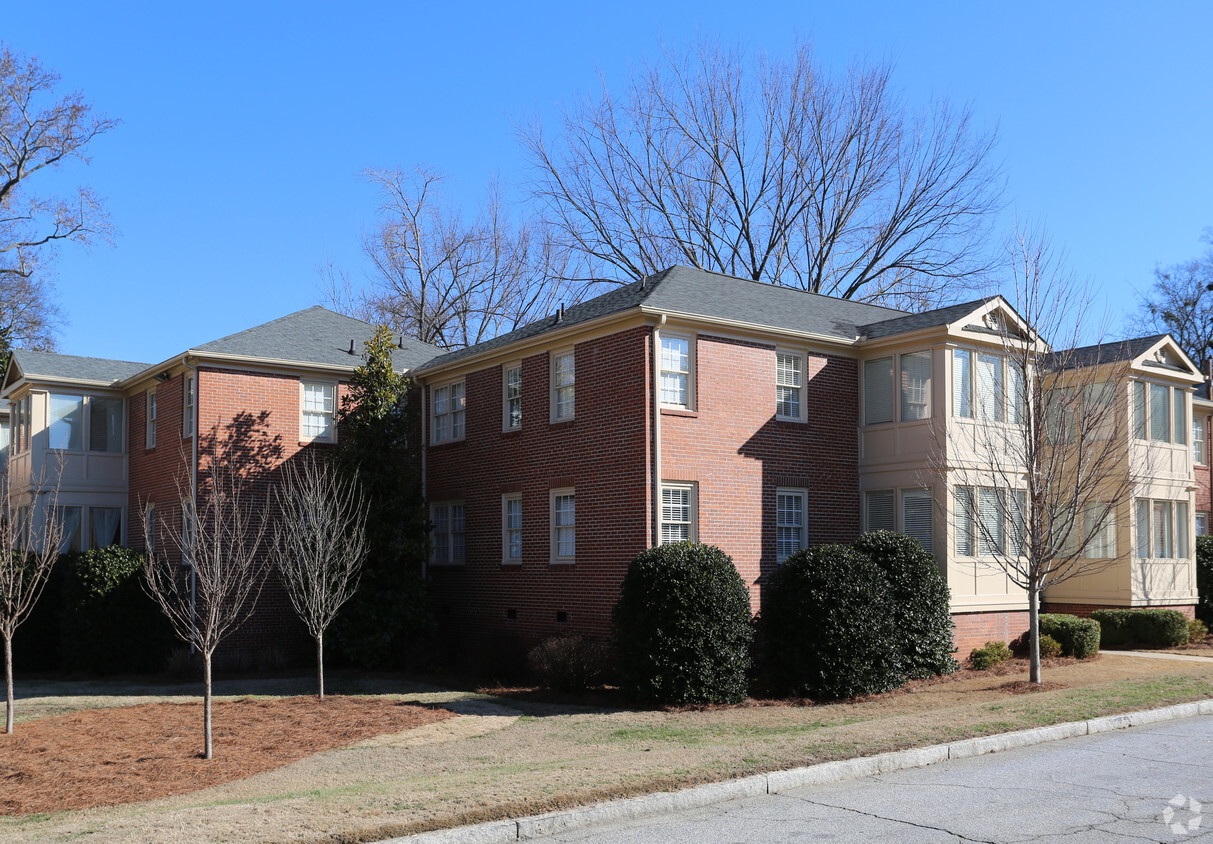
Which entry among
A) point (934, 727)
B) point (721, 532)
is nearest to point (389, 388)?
point (721, 532)

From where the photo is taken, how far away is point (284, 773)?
1169cm

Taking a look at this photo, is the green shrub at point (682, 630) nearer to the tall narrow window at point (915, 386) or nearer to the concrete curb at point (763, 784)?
the concrete curb at point (763, 784)

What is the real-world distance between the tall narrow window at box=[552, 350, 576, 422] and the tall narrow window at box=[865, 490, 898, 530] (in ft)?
20.9

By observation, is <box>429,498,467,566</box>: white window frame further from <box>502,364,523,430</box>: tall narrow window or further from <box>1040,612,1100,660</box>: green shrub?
<box>1040,612,1100,660</box>: green shrub

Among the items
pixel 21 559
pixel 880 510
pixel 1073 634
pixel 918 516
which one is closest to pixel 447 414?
pixel 21 559

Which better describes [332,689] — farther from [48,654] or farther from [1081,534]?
[1081,534]

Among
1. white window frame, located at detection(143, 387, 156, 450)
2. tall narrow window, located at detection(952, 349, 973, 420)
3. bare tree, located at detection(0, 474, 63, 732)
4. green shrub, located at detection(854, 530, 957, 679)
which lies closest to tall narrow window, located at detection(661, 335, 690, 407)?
green shrub, located at detection(854, 530, 957, 679)

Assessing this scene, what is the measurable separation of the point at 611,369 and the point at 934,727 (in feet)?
30.0

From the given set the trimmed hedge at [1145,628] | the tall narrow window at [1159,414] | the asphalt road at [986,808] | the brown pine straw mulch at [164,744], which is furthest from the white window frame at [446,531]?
the tall narrow window at [1159,414]

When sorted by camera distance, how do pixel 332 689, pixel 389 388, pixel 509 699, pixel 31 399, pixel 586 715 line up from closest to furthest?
1. pixel 586 715
2. pixel 509 699
3. pixel 332 689
4. pixel 389 388
5. pixel 31 399

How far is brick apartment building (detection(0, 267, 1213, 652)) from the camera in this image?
63.3 ft

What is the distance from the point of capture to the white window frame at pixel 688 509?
18828mm

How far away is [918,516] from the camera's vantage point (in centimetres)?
2070

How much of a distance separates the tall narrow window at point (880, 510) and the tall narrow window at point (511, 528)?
7.11 meters
